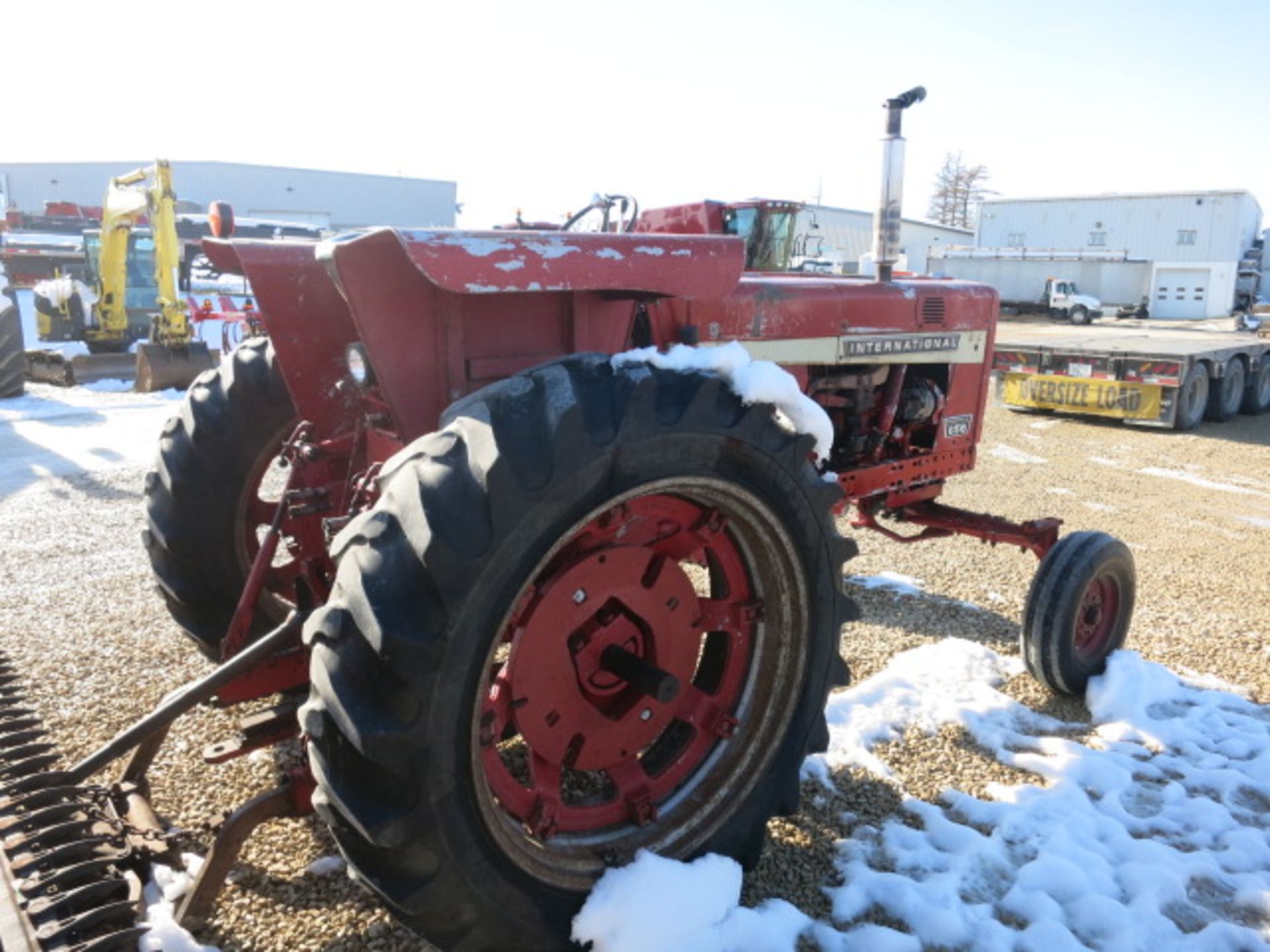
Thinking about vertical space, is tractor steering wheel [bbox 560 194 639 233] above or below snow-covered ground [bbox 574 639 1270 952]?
above

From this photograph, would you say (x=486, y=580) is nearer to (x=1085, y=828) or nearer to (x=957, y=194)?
(x=1085, y=828)

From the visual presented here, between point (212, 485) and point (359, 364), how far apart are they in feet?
3.02

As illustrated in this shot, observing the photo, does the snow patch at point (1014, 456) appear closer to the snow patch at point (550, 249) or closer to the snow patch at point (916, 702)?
the snow patch at point (916, 702)

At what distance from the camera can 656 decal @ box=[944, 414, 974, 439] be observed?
4.28 m

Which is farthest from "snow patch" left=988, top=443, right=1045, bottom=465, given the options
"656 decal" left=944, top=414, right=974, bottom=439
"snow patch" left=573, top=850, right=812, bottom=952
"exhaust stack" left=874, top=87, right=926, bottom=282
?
"snow patch" left=573, top=850, right=812, bottom=952

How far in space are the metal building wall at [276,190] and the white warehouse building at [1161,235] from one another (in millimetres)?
28178

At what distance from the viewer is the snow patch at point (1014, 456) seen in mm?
9094

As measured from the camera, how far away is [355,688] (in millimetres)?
1726

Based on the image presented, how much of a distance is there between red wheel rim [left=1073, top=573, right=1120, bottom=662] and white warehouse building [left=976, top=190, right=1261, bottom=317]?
37425 millimetres

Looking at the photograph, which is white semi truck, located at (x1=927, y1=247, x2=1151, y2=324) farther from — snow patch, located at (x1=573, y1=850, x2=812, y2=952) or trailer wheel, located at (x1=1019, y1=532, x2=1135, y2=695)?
snow patch, located at (x1=573, y1=850, x2=812, y2=952)

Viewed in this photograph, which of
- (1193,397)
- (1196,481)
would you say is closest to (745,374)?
(1196,481)

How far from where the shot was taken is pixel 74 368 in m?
12.8

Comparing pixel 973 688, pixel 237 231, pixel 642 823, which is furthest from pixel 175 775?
pixel 237 231

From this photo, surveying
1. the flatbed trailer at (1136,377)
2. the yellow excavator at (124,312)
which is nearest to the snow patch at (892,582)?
the flatbed trailer at (1136,377)
